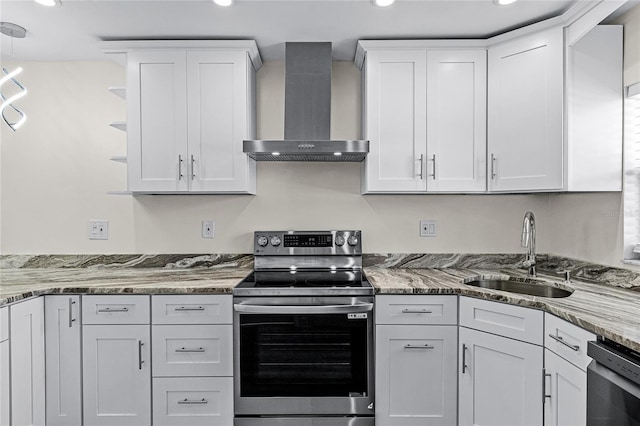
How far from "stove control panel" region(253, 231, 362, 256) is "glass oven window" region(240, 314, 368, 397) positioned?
0.61 m

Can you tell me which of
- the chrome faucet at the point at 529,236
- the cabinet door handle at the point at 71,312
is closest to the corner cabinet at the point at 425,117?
the chrome faucet at the point at 529,236

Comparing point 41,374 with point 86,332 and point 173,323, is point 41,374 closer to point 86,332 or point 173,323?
point 86,332

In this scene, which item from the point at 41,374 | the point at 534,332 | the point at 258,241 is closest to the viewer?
the point at 534,332

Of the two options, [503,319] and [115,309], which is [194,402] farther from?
[503,319]

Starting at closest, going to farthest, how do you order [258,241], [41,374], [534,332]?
[534,332], [41,374], [258,241]

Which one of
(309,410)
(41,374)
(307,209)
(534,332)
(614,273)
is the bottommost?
(309,410)

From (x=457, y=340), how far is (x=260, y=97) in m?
1.94

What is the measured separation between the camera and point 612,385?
4.16 feet

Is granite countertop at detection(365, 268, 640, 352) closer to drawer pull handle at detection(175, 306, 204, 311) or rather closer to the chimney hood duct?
the chimney hood duct

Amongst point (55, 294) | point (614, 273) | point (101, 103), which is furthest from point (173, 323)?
point (614, 273)

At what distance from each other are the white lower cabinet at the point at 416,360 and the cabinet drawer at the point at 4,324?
1750mm

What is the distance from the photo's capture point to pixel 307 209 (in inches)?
106

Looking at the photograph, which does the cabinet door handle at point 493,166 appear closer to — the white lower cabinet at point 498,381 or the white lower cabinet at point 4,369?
the white lower cabinet at point 498,381

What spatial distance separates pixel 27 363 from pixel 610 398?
2.46 meters
